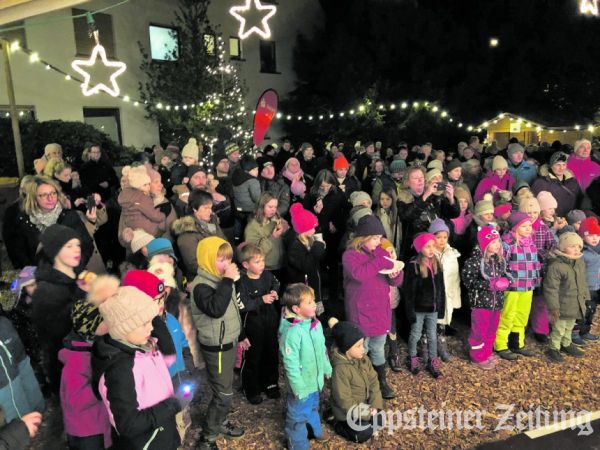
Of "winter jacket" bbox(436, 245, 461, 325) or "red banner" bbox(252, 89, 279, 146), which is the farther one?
"red banner" bbox(252, 89, 279, 146)

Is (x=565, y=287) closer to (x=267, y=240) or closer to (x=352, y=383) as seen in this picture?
(x=352, y=383)

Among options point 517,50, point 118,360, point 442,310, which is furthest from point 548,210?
point 517,50

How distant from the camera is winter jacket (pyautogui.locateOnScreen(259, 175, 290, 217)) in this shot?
6688 millimetres

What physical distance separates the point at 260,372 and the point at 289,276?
104 cm

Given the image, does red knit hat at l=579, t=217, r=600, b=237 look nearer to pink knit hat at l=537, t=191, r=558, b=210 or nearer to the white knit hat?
pink knit hat at l=537, t=191, r=558, b=210

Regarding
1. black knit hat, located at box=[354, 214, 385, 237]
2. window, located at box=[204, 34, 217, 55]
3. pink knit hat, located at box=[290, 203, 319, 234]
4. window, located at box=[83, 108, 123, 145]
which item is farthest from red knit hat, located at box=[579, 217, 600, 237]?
window, located at box=[83, 108, 123, 145]

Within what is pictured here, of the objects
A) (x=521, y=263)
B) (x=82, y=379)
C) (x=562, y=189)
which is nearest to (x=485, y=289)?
(x=521, y=263)

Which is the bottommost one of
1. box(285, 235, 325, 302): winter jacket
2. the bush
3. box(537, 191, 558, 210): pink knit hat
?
box(285, 235, 325, 302): winter jacket

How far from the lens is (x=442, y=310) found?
5156mm

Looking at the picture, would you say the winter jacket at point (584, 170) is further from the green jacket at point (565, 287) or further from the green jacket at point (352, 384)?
the green jacket at point (352, 384)

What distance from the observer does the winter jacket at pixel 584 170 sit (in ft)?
24.9

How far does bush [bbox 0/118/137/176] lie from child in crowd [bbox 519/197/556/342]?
8842 mm

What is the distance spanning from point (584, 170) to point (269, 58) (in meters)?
15.6

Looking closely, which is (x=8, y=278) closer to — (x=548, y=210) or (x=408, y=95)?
(x=548, y=210)
